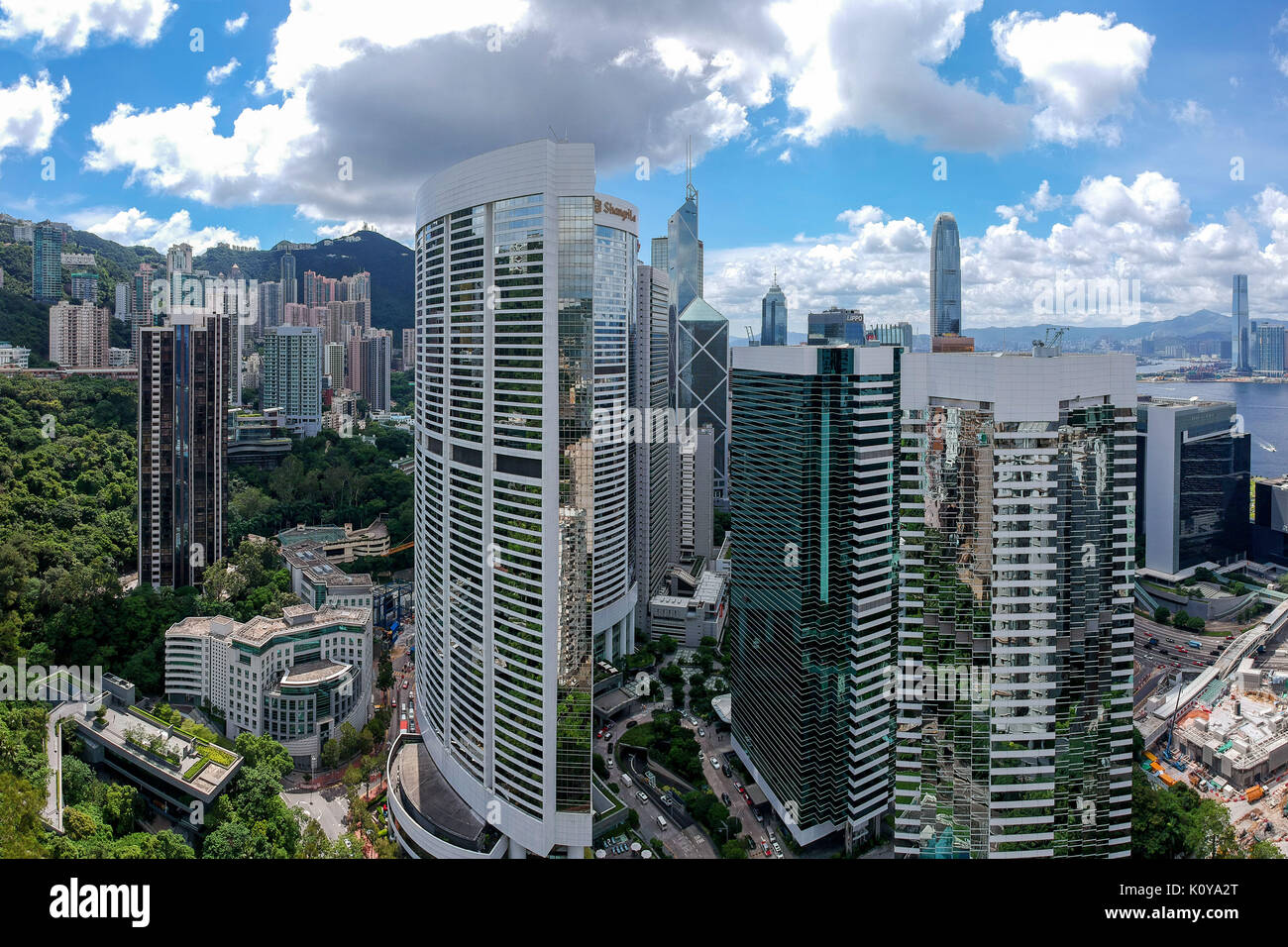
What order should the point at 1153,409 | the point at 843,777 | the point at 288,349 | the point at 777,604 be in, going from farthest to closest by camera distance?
the point at 288,349
the point at 1153,409
the point at 777,604
the point at 843,777

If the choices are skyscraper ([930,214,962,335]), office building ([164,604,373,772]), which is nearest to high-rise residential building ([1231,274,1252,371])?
skyscraper ([930,214,962,335])

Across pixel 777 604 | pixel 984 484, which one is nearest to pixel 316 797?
pixel 777 604

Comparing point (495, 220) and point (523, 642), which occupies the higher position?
point (495, 220)

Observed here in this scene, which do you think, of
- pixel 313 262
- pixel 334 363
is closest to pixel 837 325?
pixel 334 363

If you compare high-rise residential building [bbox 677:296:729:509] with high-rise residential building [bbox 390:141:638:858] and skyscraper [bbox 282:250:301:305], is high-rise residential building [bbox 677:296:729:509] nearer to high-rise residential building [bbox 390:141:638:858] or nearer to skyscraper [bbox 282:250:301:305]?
skyscraper [bbox 282:250:301:305]

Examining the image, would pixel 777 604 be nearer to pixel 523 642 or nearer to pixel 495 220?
pixel 523 642

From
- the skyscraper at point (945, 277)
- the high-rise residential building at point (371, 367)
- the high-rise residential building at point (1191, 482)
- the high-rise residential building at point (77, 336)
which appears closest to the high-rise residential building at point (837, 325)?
the skyscraper at point (945, 277)

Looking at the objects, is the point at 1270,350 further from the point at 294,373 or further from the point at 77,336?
the point at 77,336
